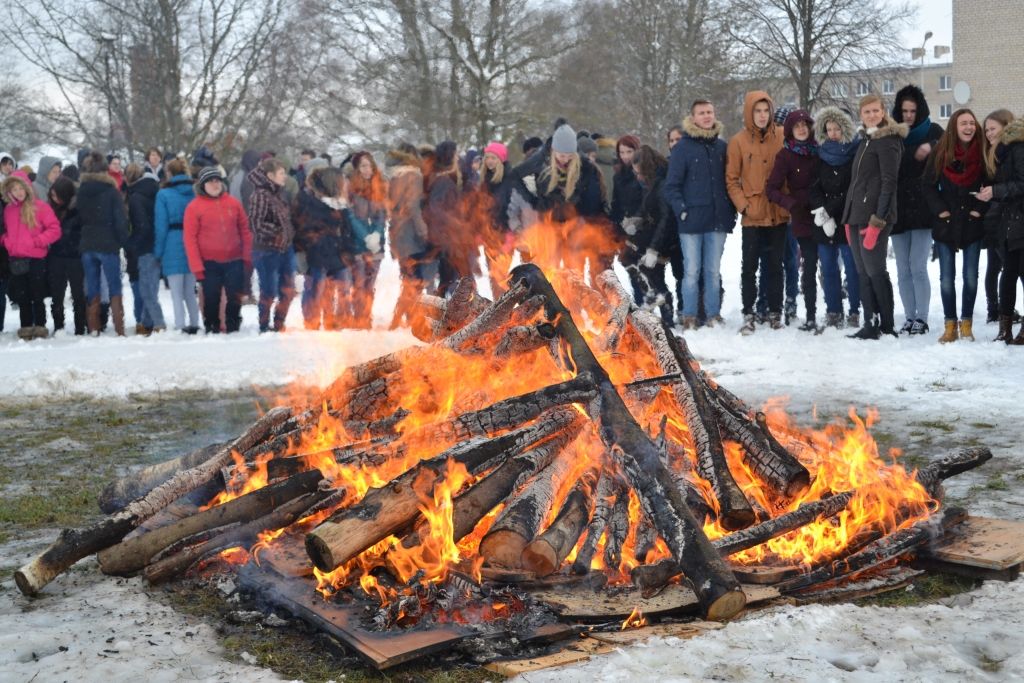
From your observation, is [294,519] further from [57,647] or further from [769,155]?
[769,155]

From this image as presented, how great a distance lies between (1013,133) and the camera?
972cm

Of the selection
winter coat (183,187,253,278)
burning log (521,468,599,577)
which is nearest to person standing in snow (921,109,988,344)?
burning log (521,468,599,577)

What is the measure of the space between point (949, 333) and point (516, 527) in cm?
759

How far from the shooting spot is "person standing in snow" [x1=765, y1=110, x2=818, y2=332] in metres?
11.5

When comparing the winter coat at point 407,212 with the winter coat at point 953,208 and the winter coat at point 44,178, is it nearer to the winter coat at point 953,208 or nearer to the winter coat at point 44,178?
the winter coat at point 44,178

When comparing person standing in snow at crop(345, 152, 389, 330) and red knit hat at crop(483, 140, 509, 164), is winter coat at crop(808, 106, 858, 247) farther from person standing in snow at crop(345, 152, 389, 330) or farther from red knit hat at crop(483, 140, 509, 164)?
person standing in snow at crop(345, 152, 389, 330)

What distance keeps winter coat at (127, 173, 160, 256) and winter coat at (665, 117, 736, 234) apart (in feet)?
23.8

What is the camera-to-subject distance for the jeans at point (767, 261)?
12.1m

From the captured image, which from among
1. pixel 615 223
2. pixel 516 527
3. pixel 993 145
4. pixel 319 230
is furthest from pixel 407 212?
pixel 516 527

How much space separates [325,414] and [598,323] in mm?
1895

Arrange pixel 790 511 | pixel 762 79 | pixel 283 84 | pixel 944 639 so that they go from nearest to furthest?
pixel 944 639
pixel 790 511
pixel 283 84
pixel 762 79

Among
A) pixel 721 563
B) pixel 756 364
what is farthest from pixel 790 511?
pixel 756 364

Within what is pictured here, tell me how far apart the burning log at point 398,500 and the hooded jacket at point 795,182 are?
7.42 m

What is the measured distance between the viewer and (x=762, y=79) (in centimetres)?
2731
